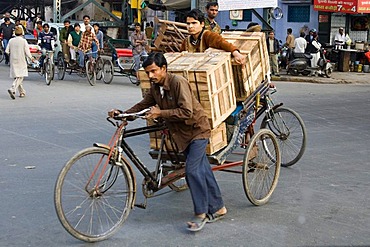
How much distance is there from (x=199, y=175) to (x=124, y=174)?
0.63 m

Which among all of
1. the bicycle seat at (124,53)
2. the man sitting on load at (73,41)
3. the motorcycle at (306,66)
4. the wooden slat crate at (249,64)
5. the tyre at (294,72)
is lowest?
the tyre at (294,72)

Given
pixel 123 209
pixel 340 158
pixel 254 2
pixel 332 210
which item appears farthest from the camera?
pixel 254 2

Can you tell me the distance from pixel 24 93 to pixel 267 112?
28.4ft

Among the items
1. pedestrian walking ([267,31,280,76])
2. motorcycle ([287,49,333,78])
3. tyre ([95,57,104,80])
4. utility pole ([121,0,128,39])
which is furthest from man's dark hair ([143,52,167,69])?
utility pole ([121,0,128,39])

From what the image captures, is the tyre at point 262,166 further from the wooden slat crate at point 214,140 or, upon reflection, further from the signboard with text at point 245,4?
the signboard with text at point 245,4

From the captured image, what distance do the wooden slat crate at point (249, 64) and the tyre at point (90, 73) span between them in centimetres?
1029

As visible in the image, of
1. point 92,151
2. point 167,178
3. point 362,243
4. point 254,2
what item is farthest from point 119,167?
point 254,2

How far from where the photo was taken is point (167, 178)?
554 centimetres

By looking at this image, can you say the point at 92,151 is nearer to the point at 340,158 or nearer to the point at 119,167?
the point at 119,167

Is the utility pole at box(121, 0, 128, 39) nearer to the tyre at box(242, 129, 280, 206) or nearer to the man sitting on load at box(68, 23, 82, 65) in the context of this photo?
the man sitting on load at box(68, 23, 82, 65)

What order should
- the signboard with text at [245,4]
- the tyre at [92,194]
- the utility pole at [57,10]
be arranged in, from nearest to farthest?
1. the tyre at [92,194]
2. the signboard with text at [245,4]
3. the utility pole at [57,10]

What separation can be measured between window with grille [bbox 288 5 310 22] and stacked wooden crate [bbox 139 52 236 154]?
1994cm

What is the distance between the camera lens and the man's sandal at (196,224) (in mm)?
5223

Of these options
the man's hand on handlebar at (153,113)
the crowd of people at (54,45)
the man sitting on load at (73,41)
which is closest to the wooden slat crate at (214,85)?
the man's hand on handlebar at (153,113)
